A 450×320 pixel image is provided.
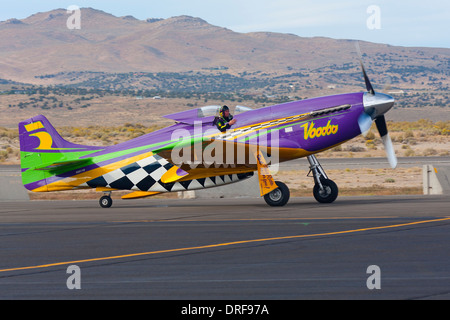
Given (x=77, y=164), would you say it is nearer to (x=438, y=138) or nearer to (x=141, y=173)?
(x=141, y=173)

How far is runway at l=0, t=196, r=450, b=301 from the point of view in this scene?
797 centimetres

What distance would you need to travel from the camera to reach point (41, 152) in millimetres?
20594

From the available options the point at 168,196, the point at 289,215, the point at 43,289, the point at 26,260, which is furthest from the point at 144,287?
the point at 168,196

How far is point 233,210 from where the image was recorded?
58.3 feet

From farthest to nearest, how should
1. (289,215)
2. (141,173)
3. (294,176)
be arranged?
1. (294,176)
2. (141,173)
3. (289,215)

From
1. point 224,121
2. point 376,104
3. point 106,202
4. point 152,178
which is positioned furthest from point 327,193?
point 106,202

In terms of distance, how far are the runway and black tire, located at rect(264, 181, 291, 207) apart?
709 mm

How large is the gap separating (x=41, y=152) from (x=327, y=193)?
842cm

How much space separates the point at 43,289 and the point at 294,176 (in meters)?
24.3

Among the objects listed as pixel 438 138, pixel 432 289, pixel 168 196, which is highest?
pixel 438 138

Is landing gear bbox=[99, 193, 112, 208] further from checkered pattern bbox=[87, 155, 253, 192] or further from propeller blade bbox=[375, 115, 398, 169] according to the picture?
propeller blade bbox=[375, 115, 398, 169]

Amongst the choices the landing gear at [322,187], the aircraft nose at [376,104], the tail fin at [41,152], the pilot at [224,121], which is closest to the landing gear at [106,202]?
the tail fin at [41,152]

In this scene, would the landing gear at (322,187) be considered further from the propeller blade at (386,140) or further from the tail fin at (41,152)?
the tail fin at (41,152)

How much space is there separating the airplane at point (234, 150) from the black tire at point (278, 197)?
3 cm
